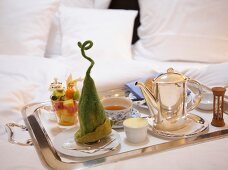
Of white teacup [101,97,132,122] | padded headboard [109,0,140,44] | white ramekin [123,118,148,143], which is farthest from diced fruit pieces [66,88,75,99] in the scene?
padded headboard [109,0,140,44]

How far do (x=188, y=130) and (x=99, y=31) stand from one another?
1003mm

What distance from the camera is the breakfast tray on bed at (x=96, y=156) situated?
72 cm

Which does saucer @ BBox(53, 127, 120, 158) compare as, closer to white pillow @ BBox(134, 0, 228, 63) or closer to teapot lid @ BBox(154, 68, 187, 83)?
teapot lid @ BBox(154, 68, 187, 83)

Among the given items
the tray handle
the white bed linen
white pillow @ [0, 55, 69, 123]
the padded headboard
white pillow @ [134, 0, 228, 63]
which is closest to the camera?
the white bed linen

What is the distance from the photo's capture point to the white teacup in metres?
0.87

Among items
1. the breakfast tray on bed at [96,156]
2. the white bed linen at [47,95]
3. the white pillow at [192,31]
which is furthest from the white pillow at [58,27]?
the breakfast tray on bed at [96,156]

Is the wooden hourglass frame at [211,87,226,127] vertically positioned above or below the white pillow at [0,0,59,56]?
below

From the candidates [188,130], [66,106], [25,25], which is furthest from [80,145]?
[25,25]

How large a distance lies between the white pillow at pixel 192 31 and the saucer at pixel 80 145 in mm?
976

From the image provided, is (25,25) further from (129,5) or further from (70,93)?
(70,93)

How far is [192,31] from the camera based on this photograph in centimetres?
166

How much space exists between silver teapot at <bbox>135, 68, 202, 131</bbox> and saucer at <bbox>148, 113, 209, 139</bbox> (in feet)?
0.04

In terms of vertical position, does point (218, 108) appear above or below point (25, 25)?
below

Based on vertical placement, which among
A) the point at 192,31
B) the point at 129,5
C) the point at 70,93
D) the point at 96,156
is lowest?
the point at 96,156
